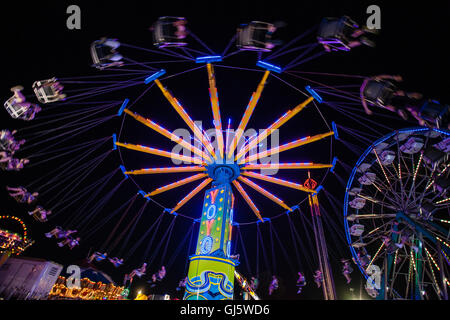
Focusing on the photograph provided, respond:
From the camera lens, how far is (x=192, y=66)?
578 inches

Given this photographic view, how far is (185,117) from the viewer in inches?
584

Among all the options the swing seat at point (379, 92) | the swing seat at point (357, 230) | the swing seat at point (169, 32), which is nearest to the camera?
the swing seat at point (379, 92)

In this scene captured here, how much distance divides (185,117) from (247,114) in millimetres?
3705

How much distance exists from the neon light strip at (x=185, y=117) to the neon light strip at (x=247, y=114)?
1429 mm

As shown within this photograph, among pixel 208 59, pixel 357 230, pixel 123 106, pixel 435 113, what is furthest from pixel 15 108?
pixel 357 230

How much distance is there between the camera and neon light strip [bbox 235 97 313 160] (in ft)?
45.9

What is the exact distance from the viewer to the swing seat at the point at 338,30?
9.38 m

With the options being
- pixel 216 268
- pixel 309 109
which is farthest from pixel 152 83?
pixel 216 268

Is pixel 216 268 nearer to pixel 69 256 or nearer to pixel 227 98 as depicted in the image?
pixel 227 98

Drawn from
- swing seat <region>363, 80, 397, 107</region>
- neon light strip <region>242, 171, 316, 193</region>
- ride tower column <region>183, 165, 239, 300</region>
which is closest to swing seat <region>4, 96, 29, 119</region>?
ride tower column <region>183, 165, 239, 300</region>

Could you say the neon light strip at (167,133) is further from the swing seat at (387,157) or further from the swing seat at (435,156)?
the swing seat at (435,156)

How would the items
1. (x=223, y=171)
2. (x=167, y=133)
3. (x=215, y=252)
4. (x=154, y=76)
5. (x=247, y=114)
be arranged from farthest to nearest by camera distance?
1. (x=223, y=171)
2. (x=167, y=133)
3. (x=247, y=114)
4. (x=154, y=76)
5. (x=215, y=252)

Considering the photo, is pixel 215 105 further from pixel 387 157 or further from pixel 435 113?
pixel 387 157

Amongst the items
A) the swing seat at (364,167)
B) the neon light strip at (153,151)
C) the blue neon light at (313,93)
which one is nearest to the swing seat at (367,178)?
the swing seat at (364,167)
